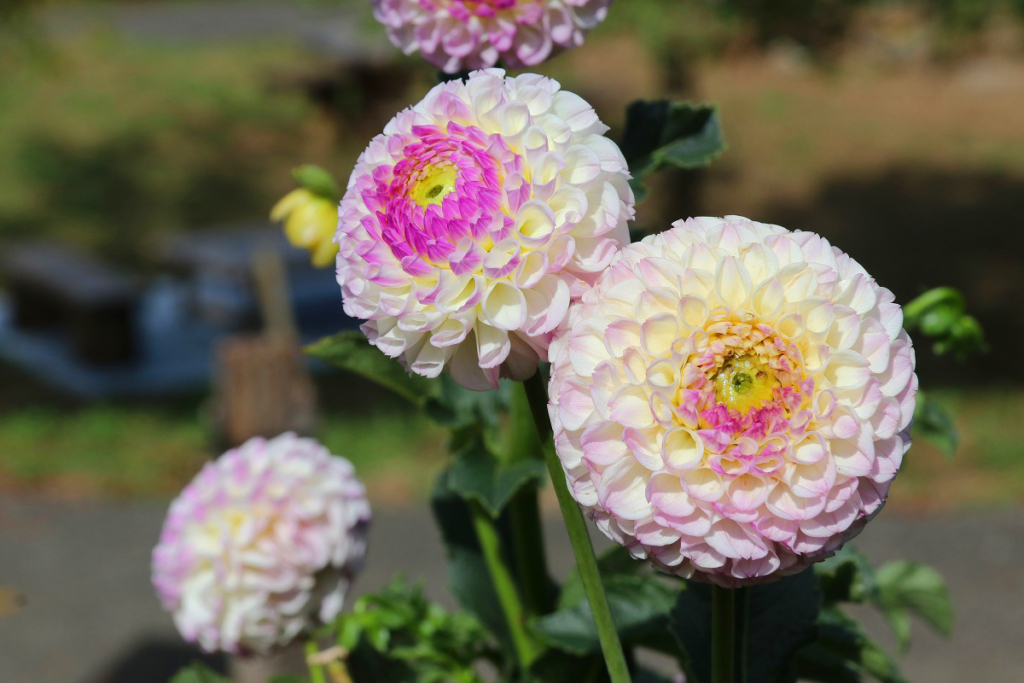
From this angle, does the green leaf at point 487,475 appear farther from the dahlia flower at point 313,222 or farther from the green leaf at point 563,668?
the dahlia flower at point 313,222

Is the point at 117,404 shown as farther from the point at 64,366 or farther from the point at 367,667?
the point at 367,667

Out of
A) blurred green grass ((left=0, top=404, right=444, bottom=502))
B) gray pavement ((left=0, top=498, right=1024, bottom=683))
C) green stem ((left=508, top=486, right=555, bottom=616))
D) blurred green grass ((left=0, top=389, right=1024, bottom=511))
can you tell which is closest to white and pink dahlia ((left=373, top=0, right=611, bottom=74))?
green stem ((left=508, top=486, right=555, bottom=616))

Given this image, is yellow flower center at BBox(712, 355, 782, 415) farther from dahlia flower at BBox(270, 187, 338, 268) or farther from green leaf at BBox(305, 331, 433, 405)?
dahlia flower at BBox(270, 187, 338, 268)

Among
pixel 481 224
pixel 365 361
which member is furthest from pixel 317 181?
pixel 481 224

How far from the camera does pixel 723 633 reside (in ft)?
2.03

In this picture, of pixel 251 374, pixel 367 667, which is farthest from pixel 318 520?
pixel 251 374

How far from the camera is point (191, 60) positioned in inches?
546

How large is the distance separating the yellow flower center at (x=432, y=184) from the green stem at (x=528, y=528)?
0.39 meters

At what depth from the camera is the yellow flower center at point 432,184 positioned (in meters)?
0.58

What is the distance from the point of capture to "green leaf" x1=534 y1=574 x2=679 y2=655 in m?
0.85

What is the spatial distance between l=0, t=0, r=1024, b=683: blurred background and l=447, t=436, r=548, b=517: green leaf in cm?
43

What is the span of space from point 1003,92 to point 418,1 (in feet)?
37.5

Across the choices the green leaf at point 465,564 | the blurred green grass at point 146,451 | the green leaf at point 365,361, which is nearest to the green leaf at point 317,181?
the green leaf at point 365,361

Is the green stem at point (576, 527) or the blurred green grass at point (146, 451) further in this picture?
the blurred green grass at point (146, 451)
